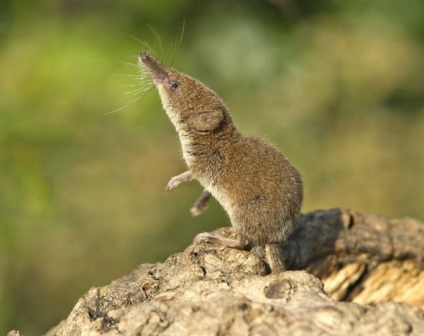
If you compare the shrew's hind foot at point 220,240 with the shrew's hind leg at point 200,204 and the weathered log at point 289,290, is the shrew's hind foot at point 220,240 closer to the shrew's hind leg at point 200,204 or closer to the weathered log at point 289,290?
the weathered log at point 289,290

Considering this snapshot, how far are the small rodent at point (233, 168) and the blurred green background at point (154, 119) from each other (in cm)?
157

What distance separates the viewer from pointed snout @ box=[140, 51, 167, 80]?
13.5ft

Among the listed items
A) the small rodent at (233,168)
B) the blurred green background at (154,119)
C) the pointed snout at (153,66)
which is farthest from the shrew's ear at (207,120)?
the blurred green background at (154,119)

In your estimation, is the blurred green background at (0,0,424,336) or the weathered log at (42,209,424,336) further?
the blurred green background at (0,0,424,336)

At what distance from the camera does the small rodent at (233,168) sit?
11.7 ft

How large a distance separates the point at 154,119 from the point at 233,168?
279 cm

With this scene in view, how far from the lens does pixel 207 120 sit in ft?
12.8

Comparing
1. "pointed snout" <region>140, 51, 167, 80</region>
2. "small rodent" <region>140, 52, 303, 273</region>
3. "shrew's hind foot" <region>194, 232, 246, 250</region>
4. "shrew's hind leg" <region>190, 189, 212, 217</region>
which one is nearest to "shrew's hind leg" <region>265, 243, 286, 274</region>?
"small rodent" <region>140, 52, 303, 273</region>

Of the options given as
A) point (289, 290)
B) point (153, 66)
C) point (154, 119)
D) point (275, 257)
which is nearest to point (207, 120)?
point (153, 66)

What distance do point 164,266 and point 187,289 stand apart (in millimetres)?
507

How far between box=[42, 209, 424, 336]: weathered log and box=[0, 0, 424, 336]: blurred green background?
231cm

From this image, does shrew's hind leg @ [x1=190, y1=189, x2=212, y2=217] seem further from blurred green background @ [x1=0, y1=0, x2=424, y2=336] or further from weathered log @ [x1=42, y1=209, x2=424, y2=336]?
blurred green background @ [x1=0, y1=0, x2=424, y2=336]

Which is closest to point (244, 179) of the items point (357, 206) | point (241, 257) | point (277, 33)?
point (241, 257)

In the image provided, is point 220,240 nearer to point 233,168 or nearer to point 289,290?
point 233,168
